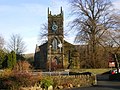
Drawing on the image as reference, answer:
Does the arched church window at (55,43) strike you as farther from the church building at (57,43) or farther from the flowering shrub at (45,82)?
the flowering shrub at (45,82)

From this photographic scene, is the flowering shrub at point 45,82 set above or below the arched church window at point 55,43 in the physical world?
below

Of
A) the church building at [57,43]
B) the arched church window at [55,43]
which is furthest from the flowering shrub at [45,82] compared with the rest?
the arched church window at [55,43]

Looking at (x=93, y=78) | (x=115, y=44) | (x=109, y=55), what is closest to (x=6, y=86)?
(x=93, y=78)

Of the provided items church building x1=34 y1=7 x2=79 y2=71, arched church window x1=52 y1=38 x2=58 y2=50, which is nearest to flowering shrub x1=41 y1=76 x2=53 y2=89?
church building x1=34 y1=7 x2=79 y2=71

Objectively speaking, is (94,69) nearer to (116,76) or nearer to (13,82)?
(116,76)

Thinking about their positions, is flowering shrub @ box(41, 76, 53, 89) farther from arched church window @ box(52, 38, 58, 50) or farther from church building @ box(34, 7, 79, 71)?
arched church window @ box(52, 38, 58, 50)

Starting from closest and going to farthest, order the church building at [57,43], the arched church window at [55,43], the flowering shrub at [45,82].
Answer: the flowering shrub at [45,82], the church building at [57,43], the arched church window at [55,43]

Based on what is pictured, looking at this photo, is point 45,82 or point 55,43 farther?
point 55,43

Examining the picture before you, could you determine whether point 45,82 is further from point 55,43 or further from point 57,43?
point 55,43

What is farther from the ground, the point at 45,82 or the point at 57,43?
the point at 57,43

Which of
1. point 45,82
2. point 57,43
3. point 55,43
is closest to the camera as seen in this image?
point 45,82

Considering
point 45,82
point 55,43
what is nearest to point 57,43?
point 55,43

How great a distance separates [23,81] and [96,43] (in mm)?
33753

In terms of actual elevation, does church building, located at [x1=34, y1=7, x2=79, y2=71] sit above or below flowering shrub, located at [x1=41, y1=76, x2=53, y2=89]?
above
